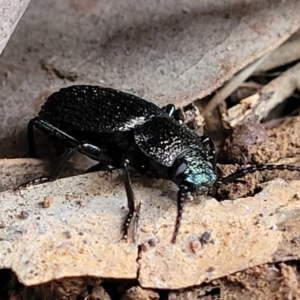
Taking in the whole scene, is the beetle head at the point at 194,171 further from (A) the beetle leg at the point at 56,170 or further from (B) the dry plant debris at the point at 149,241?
(A) the beetle leg at the point at 56,170

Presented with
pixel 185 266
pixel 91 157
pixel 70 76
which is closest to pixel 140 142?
pixel 91 157

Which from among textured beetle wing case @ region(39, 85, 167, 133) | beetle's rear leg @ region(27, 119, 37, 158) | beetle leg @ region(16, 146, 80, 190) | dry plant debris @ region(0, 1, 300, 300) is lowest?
dry plant debris @ region(0, 1, 300, 300)

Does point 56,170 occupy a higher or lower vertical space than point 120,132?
lower

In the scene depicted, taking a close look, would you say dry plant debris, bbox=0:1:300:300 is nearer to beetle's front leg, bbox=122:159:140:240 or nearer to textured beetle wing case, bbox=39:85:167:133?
beetle's front leg, bbox=122:159:140:240

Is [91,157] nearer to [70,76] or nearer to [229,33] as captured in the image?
[70,76]

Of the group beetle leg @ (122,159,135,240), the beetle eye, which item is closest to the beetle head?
the beetle eye

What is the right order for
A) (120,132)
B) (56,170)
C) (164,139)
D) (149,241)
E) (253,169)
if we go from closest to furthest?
(149,241) → (253,169) → (56,170) → (164,139) → (120,132)

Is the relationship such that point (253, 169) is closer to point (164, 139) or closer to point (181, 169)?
point (181, 169)

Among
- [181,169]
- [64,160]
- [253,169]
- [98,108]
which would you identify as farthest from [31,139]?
[253,169]
